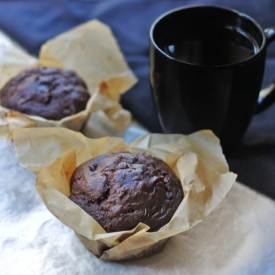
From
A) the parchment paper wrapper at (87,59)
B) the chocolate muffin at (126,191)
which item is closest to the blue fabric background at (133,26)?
the parchment paper wrapper at (87,59)

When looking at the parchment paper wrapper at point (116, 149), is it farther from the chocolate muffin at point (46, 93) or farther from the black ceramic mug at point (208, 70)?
the chocolate muffin at point (46, 93)

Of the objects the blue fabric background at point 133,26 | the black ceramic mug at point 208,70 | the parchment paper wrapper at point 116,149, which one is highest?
the black ceramic mug at point 208,70

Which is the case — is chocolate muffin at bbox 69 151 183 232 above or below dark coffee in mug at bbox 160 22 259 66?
below

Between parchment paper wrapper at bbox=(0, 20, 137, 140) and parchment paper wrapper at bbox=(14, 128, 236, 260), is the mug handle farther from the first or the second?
parchment paper wrapper at bbox=(0, 20, 137, 140)

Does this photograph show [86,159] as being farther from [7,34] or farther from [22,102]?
[7,34]

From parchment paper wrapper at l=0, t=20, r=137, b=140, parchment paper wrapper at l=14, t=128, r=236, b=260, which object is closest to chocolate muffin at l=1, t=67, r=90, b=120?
parchment paper wrapper at l=0, t=20, r=137, b=140

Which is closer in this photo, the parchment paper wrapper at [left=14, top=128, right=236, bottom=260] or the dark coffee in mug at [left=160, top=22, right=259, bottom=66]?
the parchment paper wrapper at [left=14, top=128, right=236, bottom=260]
